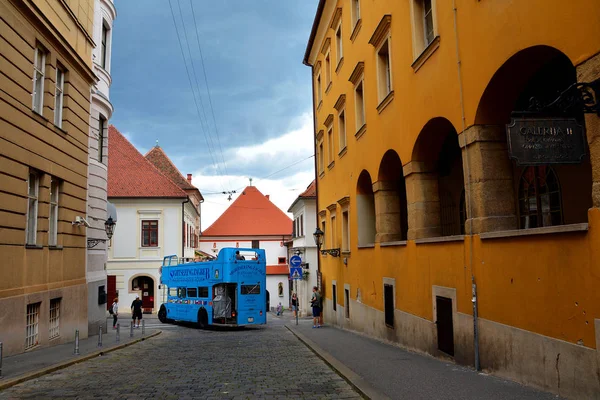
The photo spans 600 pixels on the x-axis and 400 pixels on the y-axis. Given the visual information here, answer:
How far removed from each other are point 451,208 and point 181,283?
19.6 meters

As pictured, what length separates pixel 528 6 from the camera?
25.8ft

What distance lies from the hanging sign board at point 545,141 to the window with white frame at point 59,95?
548 inches

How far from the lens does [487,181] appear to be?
31.2 ft

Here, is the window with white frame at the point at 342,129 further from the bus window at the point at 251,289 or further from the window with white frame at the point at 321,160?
the bus window at the point at 251,289

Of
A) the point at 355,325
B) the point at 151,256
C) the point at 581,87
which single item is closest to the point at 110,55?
the point at 355,325

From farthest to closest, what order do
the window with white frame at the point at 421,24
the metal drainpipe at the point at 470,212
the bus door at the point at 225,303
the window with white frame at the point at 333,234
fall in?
the bus door at the point at 225,303
the window with white frame at the point at 333,234
the window with white frame at the point at 421,24
the metal drainpipe at the point at 470,212

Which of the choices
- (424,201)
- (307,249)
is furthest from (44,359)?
(307,249)

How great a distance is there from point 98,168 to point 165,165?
111 ft

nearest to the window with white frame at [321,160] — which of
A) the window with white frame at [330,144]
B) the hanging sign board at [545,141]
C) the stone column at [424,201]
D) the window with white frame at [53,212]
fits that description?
the window with white frame at [330,144]

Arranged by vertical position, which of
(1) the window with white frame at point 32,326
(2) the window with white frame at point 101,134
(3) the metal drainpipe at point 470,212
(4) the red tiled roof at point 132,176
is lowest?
(1) the window with white frame at point 32,326

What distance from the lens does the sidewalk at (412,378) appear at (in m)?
7.88

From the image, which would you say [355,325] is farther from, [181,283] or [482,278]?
[181,283]

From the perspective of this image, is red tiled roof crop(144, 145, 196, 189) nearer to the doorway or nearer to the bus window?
the bus window

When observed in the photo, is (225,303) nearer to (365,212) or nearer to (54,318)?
(365,212)
